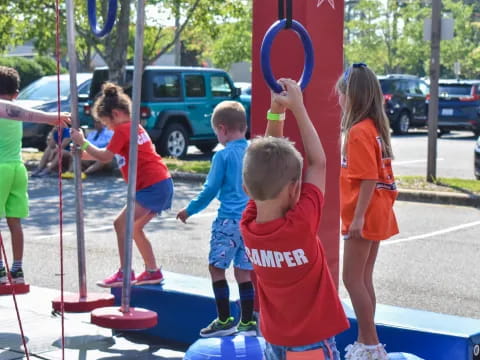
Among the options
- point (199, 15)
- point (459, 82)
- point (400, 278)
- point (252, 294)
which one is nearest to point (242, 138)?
point (252, 294)

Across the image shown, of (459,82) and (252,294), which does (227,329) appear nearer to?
(252,294)

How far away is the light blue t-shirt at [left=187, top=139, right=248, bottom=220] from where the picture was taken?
18.1ft

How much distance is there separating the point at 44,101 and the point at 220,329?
14.8 m

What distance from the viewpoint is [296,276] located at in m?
3.55

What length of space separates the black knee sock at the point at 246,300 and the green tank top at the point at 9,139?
8.24 feet

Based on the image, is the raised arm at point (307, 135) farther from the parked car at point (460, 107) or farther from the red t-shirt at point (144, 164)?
the parked car at point (460, 107)

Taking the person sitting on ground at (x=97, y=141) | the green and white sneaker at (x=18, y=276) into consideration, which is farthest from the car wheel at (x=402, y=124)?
the green and white sneaker at (x=18, y=276)

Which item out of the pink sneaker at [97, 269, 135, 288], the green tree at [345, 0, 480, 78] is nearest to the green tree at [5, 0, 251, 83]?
the pink sneaker at [97, 269, 135, 288]

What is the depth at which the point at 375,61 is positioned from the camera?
185 feet

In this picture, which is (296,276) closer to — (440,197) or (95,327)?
(95,327)

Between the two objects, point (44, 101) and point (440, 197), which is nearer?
point (440, 197)

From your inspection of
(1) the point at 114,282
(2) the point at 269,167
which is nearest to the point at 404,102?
(1) the point at 114,282

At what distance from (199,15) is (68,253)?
35.8 ft

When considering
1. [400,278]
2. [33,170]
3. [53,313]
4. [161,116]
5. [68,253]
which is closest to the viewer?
[53,313]
